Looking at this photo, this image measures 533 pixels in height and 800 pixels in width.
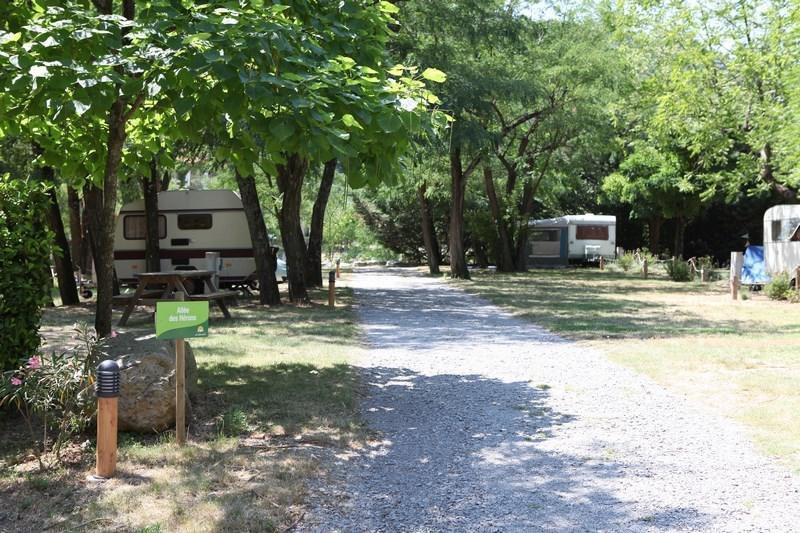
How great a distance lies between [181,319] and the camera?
17.0 ft

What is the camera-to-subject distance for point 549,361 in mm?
8977

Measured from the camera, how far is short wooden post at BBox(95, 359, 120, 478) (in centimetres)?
453

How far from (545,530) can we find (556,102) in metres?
23.4

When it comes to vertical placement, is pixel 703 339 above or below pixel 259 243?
below

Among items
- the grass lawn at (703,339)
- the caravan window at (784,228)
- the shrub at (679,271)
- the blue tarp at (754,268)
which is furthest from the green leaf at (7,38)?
the shrub at (679,271)

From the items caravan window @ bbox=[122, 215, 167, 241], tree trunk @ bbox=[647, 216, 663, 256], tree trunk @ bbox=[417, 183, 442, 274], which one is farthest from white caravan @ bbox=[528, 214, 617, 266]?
caravan window @ bbox=[122, 215, 167, 241]

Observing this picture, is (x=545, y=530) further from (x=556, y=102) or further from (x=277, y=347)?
(x=556, y=102)

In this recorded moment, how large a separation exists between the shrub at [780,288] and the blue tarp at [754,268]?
2908mm

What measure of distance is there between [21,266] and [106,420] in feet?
5.17

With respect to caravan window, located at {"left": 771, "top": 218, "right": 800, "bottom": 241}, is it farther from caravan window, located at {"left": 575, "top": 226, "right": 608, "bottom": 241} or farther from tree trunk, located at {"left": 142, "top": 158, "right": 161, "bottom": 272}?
caravan window, located at {"left": 575, "top": 226, "right": 608, "bottom": 241}

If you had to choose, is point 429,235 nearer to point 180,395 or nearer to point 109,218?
point 109,218

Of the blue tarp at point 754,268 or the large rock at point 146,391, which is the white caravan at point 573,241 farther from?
the large rock at point 146,391

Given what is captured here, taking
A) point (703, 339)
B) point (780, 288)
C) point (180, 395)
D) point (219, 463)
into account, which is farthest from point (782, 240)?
point (219, 463)

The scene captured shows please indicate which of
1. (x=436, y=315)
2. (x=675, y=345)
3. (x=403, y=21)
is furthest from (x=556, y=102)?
(x=675, y=345)
